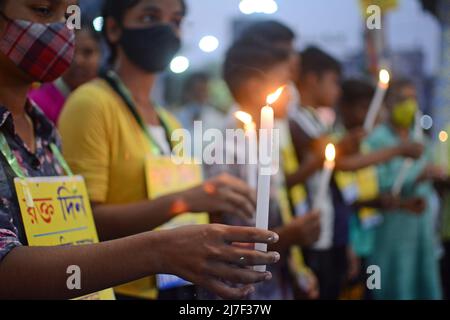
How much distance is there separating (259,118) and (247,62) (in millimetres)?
273

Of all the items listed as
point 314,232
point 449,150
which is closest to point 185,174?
point 314,232

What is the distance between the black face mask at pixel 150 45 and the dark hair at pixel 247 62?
0.62 meters

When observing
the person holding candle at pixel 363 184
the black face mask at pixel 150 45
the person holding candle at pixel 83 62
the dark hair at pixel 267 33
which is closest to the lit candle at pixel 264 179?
the black face mask at pixel 150 45

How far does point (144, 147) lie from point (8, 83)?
78 cm

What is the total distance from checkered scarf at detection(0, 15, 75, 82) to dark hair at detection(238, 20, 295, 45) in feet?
5.43

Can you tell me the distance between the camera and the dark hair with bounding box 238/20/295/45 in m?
3.26

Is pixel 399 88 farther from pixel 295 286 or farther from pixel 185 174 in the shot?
pixel 185 174

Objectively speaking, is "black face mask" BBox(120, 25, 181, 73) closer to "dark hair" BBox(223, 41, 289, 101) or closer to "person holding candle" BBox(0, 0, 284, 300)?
"dark hair" BBox(223, 41, 289, 101)

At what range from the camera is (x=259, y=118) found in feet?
10.3

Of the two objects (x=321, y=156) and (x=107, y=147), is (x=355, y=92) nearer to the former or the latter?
(x=321, y=156)

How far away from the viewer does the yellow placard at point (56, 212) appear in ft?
5.08

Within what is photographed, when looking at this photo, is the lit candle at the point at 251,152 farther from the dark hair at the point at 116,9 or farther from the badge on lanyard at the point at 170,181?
the dark hair at the point at 116,9

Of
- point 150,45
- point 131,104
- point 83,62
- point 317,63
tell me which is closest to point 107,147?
point 131,104

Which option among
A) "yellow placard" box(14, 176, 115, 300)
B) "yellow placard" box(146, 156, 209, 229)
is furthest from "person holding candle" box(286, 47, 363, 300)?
"yellow placard" box(14, 176, 115, 300)
